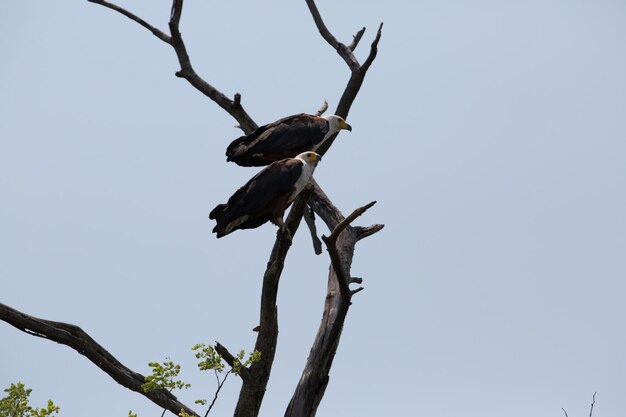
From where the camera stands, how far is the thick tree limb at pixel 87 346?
673cm

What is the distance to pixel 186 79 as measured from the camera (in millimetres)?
9172

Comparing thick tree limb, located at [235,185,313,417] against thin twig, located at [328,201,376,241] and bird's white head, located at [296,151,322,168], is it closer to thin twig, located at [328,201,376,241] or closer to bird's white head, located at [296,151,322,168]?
thin twig, located at [328,201,376,241]

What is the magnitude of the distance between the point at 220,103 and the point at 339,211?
1.75 m

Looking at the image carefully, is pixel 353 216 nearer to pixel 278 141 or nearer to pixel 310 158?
pixel 310 158

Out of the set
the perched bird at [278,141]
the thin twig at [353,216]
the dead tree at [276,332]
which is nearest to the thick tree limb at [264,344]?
the dead tree at [276,332]

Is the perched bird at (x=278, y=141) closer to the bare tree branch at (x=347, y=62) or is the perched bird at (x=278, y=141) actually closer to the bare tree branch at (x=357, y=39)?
the bare tree branch at (x=347, y=62)

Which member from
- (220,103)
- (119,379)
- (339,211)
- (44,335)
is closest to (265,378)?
(119,379)

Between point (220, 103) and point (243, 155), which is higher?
point (220, 103)

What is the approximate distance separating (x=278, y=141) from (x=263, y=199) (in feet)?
4.13

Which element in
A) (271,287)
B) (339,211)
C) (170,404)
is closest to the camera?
(271,287)

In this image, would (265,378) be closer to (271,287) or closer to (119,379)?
(271,287)

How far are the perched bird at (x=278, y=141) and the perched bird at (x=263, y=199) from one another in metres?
0.85

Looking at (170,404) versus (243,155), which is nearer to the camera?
(170,404)

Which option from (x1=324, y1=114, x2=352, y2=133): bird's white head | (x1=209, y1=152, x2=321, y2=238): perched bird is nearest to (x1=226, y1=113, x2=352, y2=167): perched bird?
(x1=324, y1=114, x2=352, y2=133): bird's white head
